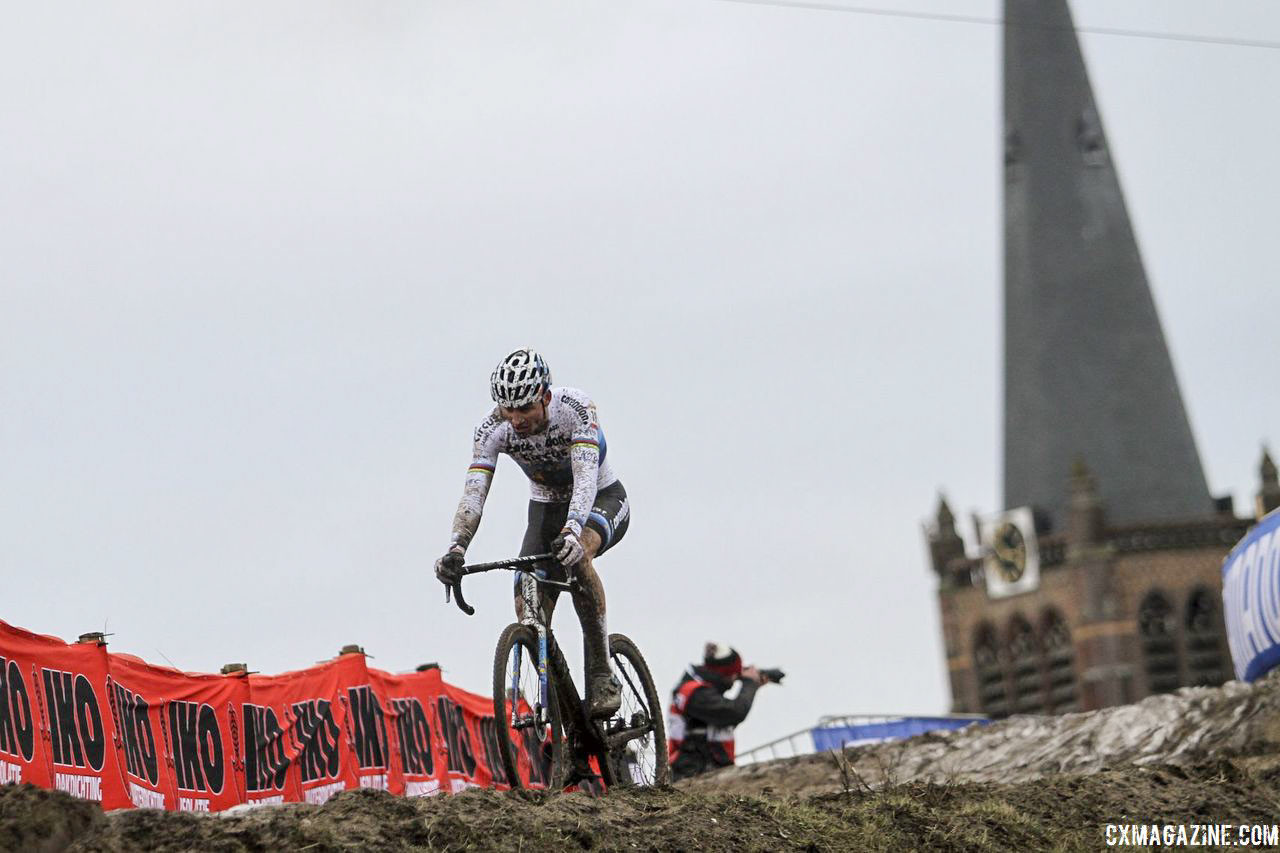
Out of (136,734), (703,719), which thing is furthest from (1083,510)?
(136,734)

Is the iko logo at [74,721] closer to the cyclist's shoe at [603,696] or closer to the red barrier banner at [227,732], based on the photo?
the red barrier banner at [227,732]

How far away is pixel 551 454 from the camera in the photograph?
40.2 ft

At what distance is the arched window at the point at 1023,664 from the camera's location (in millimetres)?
111375

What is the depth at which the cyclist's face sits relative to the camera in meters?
12.0

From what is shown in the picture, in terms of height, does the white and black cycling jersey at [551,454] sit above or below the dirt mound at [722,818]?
above

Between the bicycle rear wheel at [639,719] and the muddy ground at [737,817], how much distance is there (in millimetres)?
286

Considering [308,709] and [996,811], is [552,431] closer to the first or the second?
[996,811]

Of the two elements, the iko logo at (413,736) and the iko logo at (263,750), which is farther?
the iko logo at (413,736)

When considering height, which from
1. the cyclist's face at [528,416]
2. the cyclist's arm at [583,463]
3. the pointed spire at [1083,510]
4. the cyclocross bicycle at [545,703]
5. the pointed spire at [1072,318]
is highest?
the pointed spire at [1072,318]

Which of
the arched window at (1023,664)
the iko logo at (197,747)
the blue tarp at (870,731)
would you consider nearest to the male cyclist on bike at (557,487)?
the iko logo at (197,747)

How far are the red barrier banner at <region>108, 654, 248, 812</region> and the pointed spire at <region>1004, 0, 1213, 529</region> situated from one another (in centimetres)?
9733

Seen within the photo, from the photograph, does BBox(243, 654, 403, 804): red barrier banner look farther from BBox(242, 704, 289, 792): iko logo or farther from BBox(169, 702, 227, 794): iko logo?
BBox(169, 702, 227, 794): iko logo

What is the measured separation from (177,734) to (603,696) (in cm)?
383

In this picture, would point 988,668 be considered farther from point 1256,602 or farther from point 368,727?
point 368,727
